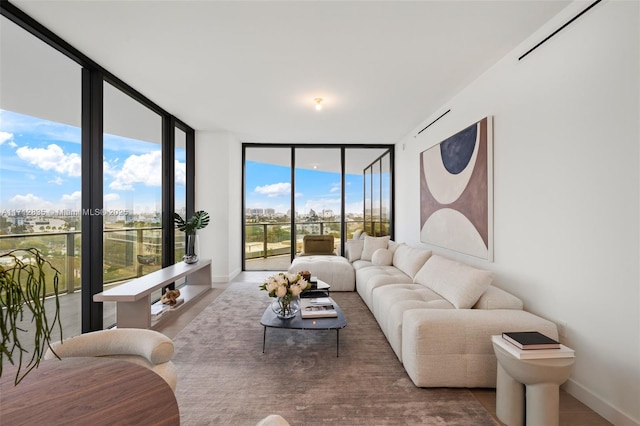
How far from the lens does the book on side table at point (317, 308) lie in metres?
2.74

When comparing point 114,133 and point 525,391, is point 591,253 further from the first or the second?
point 114,133

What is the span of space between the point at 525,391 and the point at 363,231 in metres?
4.70

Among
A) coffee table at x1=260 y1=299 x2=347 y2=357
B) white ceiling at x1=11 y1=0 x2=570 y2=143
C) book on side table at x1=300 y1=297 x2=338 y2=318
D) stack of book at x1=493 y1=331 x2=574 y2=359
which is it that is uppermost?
white ceiling at x1=11 y1=0 x2=570 y2=143

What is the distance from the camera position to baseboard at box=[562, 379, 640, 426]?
68.4 inches

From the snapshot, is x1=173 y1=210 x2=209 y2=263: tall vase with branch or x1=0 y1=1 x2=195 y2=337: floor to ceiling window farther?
x1=173 y1=210 x2=209 y2=263: tall vase with branch

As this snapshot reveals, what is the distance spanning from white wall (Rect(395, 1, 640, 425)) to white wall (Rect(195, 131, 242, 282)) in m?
4.27

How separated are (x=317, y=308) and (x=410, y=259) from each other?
1.66 m

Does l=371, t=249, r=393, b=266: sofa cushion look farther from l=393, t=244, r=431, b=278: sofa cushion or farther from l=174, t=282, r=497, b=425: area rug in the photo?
l=174, t=282, r=497, b=425: area rug

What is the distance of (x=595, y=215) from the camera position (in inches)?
74.5

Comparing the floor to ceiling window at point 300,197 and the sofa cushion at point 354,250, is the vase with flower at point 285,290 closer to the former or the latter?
the sofa cushion at point 354,250

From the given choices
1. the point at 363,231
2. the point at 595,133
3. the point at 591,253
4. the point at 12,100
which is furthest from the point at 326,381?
the point at 363,231

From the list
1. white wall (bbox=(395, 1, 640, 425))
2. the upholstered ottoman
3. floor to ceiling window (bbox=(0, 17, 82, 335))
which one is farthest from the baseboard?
floor to ceiling window (bbox=(0, 17, 82, 335))

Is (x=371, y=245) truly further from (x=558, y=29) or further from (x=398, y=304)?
(x=558, y=29)

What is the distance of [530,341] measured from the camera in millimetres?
1761
